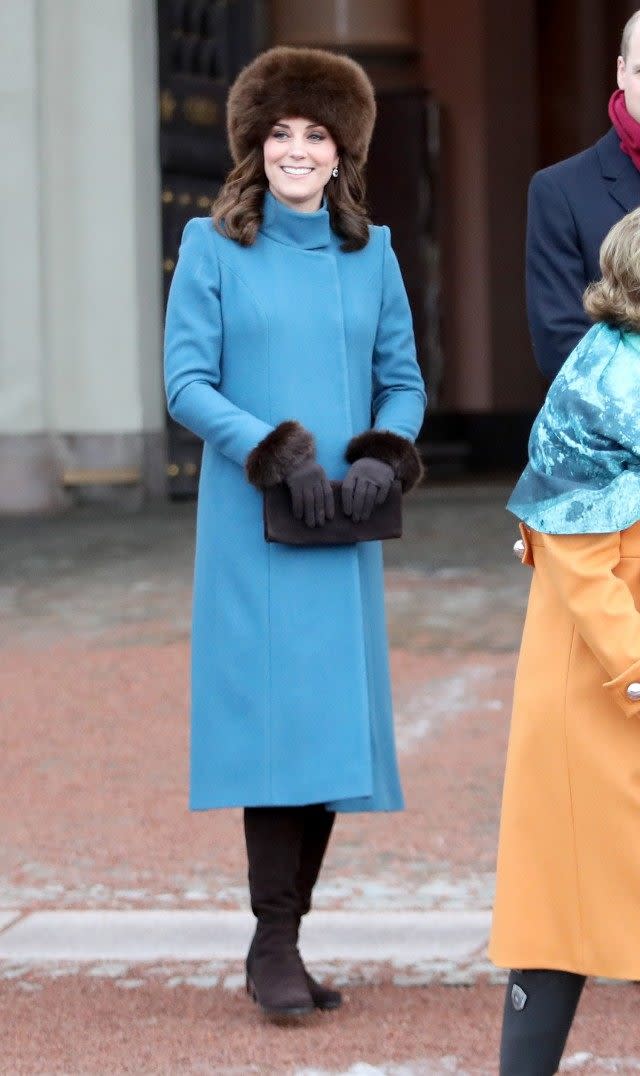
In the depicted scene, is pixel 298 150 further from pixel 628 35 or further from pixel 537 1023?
pixel 537 1023

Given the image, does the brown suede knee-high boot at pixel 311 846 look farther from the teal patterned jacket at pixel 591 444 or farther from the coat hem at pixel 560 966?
the teal patterned jacket at pixel 591 444

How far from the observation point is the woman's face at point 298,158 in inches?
140

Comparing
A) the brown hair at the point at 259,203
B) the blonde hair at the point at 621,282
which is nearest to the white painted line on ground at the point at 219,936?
the brown hair at the point at 259,203

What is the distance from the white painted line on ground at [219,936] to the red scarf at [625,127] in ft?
5.04

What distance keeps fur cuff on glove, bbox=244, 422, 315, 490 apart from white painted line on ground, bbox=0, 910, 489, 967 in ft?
3.33

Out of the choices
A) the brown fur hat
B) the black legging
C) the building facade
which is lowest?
the building facade

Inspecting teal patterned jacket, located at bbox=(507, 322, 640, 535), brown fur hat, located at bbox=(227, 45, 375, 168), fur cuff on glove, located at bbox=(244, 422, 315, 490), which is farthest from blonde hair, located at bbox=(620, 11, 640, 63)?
teal patterned jacket, located at bbox=(507, 322, 640, 535)

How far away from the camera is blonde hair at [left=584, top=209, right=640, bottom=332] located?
8.66 feet

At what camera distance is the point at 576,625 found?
2.66m

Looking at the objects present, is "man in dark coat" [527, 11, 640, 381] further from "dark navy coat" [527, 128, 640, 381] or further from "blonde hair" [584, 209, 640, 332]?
"blonde hair" [584, 209, 640, 332]

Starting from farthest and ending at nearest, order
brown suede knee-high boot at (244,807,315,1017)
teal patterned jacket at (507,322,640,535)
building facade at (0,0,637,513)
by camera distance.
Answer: building facade at (0,0,637,513), brown suede knee-high boot at (244,807,315,1017), teal patterned jacket at (507,322,640,535)

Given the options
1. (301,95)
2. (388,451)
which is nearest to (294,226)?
(301,95)

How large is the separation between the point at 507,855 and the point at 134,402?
10.2m

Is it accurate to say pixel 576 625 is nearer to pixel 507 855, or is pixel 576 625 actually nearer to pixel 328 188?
pixel 507 855
